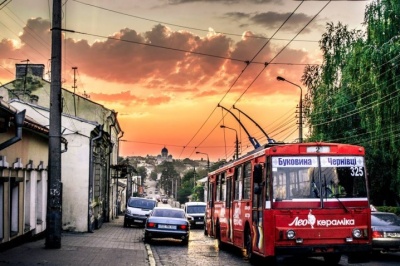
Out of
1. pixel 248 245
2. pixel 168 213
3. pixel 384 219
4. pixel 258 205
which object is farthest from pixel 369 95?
pixel 258 205

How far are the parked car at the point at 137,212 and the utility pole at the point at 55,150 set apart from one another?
64.0 ft

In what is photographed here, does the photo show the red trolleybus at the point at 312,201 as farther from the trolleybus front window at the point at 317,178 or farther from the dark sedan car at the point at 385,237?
the dark sedan car at the point at 385,237

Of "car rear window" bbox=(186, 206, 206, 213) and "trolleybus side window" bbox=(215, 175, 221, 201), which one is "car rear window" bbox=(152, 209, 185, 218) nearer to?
"trolleybus side window" bbox=(215, 175, 221, 201)

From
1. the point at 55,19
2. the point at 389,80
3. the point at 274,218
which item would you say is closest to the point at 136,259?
the point at 274,218

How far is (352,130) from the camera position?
3694 cm

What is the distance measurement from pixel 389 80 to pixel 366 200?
17.1 metres

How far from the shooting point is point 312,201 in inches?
555

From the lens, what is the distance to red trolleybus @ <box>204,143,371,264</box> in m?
14.0

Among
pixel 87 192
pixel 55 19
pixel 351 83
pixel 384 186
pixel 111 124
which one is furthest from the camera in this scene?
pixel 111 124

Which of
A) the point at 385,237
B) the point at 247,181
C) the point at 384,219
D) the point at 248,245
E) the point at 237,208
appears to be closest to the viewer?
the point at 248,245

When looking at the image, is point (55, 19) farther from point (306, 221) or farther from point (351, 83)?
point (351, 83)

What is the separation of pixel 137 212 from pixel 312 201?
24879 millimetres

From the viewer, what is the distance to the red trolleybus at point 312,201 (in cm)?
1395

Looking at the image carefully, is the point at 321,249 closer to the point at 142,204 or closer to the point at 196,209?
the point at 142,204
